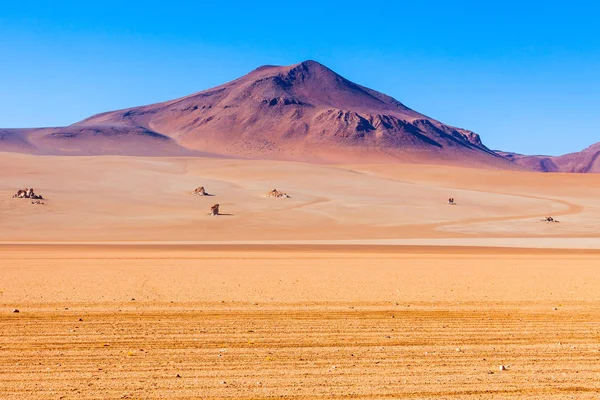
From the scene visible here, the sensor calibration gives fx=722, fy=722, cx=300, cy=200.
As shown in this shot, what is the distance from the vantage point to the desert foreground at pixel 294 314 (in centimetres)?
762

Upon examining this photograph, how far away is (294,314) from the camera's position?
11.7 m

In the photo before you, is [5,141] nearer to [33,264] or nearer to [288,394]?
[33,264]

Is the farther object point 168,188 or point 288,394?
point 168,188

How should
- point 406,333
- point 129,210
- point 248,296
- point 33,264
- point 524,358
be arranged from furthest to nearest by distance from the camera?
point 129,210 < point 33,264 < point 248,296 < point 406,333 < point 524,358

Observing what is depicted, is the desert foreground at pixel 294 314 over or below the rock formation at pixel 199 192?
below

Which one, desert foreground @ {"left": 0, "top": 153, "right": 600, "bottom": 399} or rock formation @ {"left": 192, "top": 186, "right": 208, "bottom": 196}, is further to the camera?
rock formation @ {"left": 192, "top": 186, "right": 208, "bottom": 196}

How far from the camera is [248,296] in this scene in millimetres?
13797

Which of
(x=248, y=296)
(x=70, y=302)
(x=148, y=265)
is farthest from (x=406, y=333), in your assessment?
(x=148, y=265)

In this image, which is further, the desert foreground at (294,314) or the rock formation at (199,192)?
the rock formation at (199,192)

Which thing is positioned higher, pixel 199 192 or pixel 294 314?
pixel 199 192

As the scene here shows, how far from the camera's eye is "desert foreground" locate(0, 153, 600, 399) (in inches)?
300

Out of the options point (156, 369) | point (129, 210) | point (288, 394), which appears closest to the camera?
point (288, 394)

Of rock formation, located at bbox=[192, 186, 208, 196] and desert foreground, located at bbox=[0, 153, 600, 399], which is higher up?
rock formation, located at bbox=[192, 186, 208, 196]

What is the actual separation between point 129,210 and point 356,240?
17.7 metres
